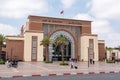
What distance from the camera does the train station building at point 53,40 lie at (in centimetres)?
7488

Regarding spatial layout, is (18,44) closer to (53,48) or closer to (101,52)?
(53,48)

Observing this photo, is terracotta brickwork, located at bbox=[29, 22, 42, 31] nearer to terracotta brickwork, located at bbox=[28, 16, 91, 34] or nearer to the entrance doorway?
terracotta brickwork, located at bbox=[28, 16, 91, 34]

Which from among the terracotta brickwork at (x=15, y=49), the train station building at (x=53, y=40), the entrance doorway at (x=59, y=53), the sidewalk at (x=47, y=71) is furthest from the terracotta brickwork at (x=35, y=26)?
the sidewalk at (x=47, y=71)

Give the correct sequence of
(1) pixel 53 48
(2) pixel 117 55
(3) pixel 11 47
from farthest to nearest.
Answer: (2) pixel 117 55 < (1) pixel 53 48 < (3) pixel 11 47

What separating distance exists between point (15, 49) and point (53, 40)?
1307 centimetres

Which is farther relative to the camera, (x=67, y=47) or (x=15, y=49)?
(x=67, y=47)

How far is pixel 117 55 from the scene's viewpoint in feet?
349

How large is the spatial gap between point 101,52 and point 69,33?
15.8 m

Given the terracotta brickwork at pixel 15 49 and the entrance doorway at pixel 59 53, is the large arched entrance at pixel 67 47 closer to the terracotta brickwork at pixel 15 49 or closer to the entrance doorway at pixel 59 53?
the entrance doorway at pixel 59 53

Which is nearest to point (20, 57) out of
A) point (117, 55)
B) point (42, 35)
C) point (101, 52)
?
point (42, 35)

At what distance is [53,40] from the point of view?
79.4 metres

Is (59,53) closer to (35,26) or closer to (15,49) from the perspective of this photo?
(35,26)

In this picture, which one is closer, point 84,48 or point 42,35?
point 42,35

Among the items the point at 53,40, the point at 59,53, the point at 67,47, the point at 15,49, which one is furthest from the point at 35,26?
the point at 67,47
